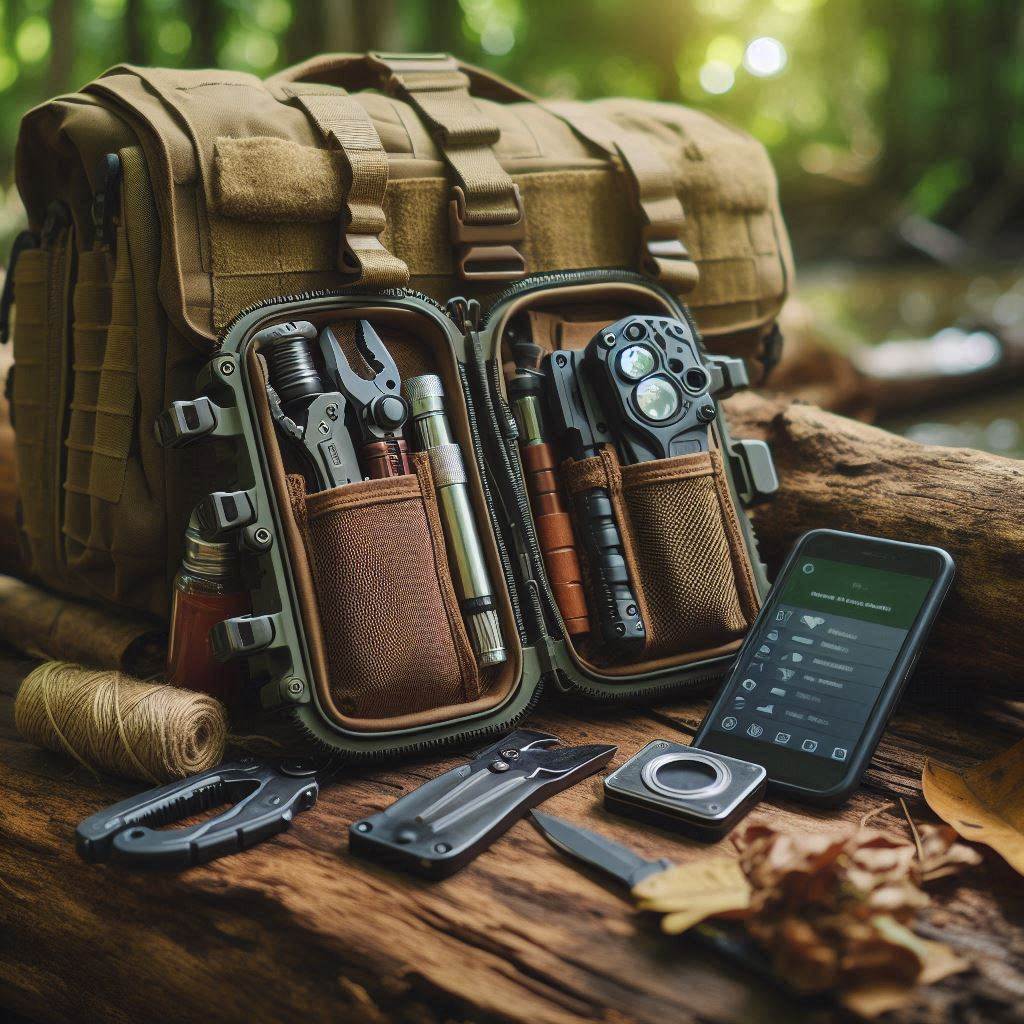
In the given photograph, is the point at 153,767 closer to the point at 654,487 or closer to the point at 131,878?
the point at 131,878

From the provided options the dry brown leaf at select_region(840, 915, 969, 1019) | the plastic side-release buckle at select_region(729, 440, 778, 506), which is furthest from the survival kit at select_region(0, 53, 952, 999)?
the dry brown leaf at select_region(840, 915, 969, 1019)

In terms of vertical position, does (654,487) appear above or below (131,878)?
above

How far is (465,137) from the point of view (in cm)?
243

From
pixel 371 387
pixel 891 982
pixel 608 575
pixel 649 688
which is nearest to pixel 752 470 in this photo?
pixel 608 575

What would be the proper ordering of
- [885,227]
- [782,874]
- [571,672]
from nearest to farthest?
[782,874] < [571,672] < [885,227]

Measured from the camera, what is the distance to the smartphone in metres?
1.87

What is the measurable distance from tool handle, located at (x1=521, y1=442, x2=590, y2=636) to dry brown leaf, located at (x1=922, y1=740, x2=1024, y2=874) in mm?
757

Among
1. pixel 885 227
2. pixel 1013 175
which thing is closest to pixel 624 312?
pixel 885 227

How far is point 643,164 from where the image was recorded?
8.52 ft

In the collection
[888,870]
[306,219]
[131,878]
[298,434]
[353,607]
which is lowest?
[131,878]

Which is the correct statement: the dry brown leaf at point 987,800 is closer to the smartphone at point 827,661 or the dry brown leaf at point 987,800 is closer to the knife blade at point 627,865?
the smartphone at point 827,661

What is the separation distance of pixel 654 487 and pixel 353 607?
72 centimetres

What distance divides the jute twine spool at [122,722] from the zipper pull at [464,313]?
96 cm

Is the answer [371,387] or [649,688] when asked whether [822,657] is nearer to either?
[649,688]
